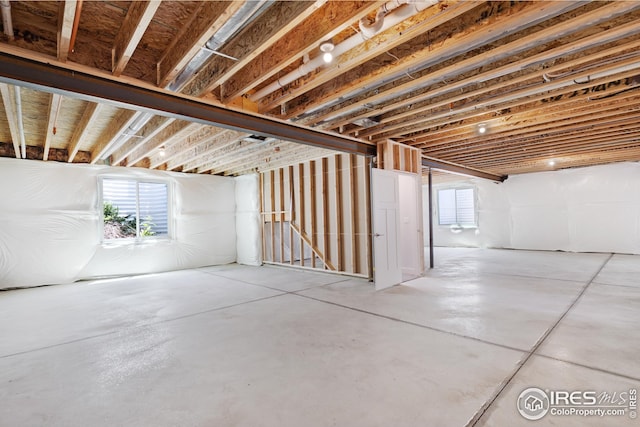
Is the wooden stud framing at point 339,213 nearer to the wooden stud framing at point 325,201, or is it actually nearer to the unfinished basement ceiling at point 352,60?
the wooden stud framing at point 325,201

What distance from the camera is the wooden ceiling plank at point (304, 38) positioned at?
6.39 ft

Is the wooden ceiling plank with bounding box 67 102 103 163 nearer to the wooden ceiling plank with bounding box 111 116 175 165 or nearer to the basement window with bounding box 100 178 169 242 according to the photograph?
the wooden ceiling plank with bounding box 111 116 175 165

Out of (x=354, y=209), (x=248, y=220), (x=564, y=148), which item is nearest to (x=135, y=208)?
(x=248, y=220)

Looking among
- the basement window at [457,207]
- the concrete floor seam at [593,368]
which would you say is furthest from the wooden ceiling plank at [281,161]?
the basement window at [457,207]

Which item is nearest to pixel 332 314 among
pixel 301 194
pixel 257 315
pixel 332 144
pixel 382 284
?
pixel 257 315

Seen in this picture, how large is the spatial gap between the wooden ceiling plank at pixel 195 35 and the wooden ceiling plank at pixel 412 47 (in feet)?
3.32

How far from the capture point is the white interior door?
15.3 feet

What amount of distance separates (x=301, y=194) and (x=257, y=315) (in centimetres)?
371

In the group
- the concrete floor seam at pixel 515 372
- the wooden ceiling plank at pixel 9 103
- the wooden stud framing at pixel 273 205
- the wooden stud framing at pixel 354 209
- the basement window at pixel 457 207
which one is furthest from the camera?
the basement window at pixel 457 207

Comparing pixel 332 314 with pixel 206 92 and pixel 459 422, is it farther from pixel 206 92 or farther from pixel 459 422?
pixel 206 92

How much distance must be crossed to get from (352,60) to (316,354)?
8.25ft

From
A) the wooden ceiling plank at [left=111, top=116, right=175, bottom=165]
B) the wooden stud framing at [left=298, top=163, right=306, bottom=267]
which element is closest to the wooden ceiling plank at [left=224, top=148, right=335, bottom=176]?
the wooden stud framing at [left=298, top=163, right=306, bottom=267]

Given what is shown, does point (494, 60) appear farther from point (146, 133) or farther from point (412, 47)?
point (146, 133)

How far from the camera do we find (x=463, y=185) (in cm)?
1077
